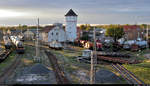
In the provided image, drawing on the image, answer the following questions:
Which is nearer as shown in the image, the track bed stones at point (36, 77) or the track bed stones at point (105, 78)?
the track bed stones at point (36, 77)

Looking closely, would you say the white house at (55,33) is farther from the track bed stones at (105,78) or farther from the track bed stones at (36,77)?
the track bed stones at (105,78)

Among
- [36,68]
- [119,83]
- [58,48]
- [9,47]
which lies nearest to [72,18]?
[58,48]

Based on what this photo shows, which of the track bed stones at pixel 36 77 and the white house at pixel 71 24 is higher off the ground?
the white house at pixel 71 24

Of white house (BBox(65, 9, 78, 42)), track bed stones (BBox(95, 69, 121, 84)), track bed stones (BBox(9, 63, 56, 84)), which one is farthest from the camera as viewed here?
white house (BBox(65, 9, 78, 42))

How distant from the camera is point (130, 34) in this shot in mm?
74562

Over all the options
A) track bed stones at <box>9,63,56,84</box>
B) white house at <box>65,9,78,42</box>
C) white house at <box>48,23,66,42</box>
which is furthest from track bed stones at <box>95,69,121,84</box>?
white house at <box>65,9,78,42</box>

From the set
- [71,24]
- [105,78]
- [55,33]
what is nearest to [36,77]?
[105,78]

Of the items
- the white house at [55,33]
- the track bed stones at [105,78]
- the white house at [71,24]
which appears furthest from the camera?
the white house at [71,24]

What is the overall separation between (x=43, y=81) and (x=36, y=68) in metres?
4.00

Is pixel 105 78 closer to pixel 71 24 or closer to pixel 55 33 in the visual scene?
pixel 55 33

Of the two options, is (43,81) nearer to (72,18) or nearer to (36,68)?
(36,68)

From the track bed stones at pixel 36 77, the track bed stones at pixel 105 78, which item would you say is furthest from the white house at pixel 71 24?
the track bed stones at pixel 105 78

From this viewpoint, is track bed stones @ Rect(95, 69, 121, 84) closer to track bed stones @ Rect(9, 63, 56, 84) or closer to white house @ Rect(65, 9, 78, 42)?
track bed stones @ Rect(9, 63, 56, 84)

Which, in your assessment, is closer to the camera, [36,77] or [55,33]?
[36,77]
